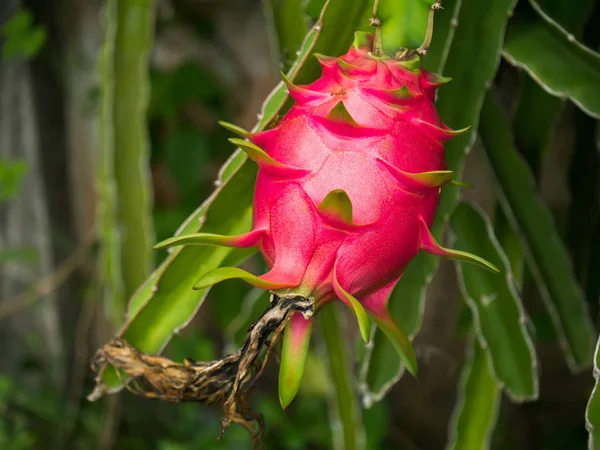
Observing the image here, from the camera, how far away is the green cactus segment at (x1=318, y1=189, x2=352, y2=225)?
31 centimetres

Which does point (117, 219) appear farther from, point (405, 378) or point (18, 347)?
point (18, 347)

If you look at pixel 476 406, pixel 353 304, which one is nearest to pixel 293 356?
pixel 353 304

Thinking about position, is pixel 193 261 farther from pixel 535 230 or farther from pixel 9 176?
pixel 9 176

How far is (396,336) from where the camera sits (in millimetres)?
385

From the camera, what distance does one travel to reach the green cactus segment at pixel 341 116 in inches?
13.0

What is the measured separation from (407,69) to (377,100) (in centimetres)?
4

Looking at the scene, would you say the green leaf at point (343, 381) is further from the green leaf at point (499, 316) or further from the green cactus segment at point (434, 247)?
the green cactus segment at point (434, 247)

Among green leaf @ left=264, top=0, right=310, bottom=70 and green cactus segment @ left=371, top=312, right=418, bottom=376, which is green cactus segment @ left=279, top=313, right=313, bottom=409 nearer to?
green cactus segment @ left=371, top=312, right=418, bottom=376

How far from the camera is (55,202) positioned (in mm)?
1598

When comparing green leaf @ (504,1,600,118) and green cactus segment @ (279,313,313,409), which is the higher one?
green leaf @ (504,1,600,118)

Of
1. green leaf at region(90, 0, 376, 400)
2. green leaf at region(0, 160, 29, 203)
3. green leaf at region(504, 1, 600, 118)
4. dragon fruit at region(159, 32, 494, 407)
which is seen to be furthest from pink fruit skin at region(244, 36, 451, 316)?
green leaf at region(0, 160, 29, 203)

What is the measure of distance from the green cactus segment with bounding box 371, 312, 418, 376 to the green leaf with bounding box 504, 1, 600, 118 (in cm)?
27

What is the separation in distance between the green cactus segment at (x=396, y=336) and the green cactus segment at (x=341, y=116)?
0.38ft

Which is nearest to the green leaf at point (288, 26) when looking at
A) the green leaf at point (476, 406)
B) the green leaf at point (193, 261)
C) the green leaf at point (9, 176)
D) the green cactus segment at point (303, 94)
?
the green leaf at point (193, 261)
